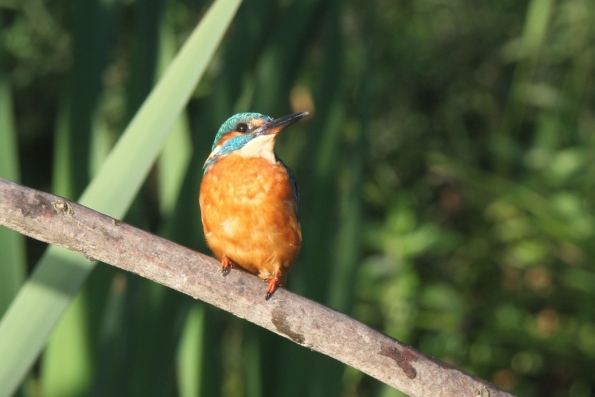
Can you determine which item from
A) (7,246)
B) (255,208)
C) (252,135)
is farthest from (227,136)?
(7,246)

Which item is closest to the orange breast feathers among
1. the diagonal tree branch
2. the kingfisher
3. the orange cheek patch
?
the kingfisher

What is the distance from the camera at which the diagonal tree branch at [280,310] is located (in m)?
0.95

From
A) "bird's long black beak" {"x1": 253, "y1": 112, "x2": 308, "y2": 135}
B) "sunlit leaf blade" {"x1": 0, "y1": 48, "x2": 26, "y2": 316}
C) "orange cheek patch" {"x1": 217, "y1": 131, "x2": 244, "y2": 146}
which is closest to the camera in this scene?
"sunlit leaf blade" {"x1": 0, "y1": 48, "x2": 26, "y2": 316}

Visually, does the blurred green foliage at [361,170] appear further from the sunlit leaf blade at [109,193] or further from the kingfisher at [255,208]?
the sunlit leaf blade at [109,193]

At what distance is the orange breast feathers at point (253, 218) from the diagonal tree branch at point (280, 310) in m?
0.38

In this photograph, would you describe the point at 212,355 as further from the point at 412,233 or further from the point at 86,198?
the point at 412,233

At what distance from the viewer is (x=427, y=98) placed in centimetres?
382

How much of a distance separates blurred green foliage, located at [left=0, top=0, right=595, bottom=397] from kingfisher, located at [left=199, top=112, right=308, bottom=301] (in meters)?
0.07

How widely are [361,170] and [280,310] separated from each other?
0.79 meters

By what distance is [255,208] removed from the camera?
146 cm

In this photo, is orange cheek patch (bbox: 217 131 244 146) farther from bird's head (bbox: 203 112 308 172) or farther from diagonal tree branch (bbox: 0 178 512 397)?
diagonal tree branch (bbox: 0 178 512 397)

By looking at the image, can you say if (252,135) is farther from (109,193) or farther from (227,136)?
(109,193)

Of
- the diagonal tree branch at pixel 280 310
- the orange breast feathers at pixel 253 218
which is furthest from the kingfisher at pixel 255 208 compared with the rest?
the diagonal tree branch at pixel 280 310

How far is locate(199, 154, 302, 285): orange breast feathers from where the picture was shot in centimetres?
143
